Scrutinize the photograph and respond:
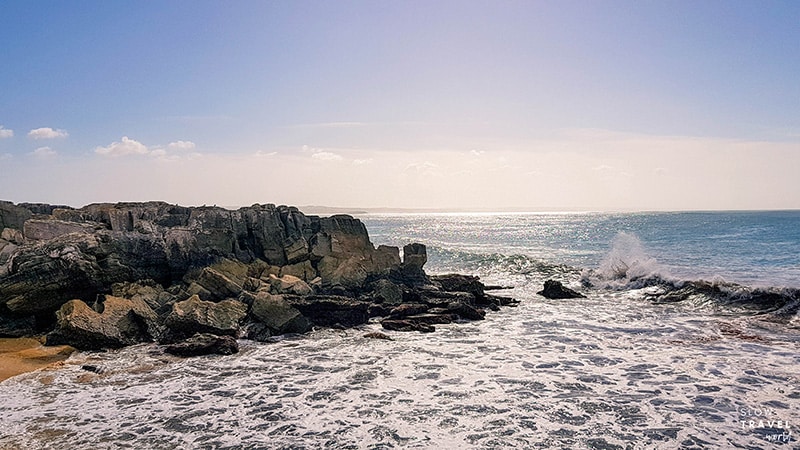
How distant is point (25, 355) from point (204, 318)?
16.0 ft

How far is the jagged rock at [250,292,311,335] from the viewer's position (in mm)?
17641

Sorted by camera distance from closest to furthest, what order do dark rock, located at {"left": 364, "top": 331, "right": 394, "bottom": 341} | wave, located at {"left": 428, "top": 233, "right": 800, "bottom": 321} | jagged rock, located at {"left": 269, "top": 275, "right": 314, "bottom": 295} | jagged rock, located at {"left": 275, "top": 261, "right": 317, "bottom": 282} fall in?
dark rock, located at {"left": 364, "top": 331, "right": 394, "bottom": 341}
jagged rock, located at {"left": 269, "top": 275, "right": 314, "bottom": 295}
wave, located at {"left": 428, "top": 233, "right": 800, "bottom": 321}
jagged rock, located at {"left": 275, "top": 261, "right": 317, "bottom": 282}

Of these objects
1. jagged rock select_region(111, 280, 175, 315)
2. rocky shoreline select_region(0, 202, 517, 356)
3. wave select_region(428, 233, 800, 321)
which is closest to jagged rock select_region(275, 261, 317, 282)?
rocky shoreline select_region(0, 202, 517, 356)

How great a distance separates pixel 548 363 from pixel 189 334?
11165mm

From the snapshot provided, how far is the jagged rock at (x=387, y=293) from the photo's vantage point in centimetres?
2253

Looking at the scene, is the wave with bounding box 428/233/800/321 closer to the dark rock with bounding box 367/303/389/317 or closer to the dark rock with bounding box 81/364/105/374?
the dark rock with bounding box 367/303/389/317

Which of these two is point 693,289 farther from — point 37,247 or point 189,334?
point 37,247

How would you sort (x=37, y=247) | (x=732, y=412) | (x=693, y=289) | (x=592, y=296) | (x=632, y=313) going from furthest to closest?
1. (x=592, y=296)
2. (x=693, y=289)
3. (x=632, y=313)
4. (x=37, y=247)
5. (x=732, y=412)

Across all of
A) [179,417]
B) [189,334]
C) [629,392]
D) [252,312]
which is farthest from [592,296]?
[179,417]

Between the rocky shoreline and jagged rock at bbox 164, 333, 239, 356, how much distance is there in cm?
3

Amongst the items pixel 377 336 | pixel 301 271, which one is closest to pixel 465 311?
pixel 377 336

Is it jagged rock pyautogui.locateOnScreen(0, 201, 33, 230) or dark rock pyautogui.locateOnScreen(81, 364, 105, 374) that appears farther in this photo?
jagged rock pyautogui.locateOnScreen(0, 201, 33, 230)

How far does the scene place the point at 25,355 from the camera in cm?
1450

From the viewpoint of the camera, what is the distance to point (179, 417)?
10.2 m
